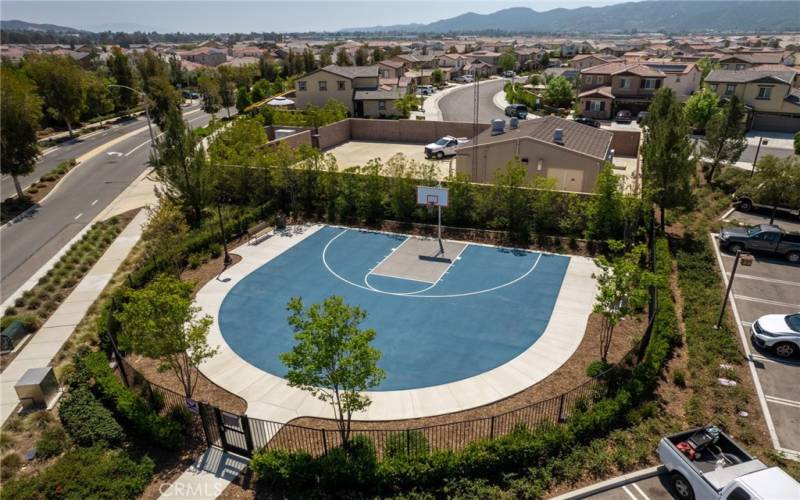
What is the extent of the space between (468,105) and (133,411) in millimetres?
76662

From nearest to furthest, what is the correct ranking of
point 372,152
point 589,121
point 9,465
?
point 9,465
point 372,152
point 589,121

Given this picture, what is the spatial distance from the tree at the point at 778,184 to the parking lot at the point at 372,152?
23.0 metres

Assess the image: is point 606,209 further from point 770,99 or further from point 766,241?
point 770,99

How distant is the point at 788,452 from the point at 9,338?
2841 centimetres

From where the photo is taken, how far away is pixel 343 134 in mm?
55438

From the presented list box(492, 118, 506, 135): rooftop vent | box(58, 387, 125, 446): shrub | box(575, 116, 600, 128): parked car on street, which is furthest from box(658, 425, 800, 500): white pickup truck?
box(575, 116, 600, 128): parked car on street

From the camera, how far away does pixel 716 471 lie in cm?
1233

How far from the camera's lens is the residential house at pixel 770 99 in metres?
59.1

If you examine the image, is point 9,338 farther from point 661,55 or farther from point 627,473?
point 661,55

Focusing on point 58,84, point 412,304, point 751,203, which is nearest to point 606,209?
point 412,304

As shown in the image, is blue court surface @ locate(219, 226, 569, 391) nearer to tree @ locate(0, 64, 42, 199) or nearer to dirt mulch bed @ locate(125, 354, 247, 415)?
dirt mulch bed @ locate(125, 354, 247, 415)

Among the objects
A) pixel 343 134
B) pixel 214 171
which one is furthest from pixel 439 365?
pixel 343 134

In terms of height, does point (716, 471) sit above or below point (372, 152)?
above

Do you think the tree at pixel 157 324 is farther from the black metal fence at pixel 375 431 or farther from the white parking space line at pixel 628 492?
the white parking space line at pixel 628 492
